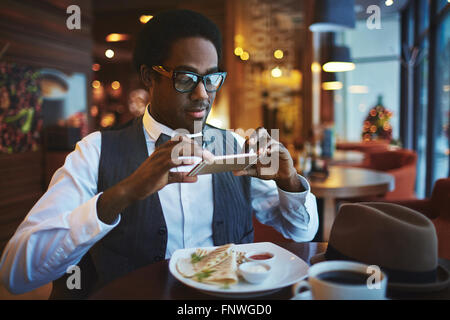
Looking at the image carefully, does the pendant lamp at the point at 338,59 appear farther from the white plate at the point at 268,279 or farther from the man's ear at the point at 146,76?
the white plate at the point at 268,279

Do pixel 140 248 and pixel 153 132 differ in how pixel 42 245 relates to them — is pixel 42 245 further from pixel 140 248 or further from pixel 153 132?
pixel 153 132

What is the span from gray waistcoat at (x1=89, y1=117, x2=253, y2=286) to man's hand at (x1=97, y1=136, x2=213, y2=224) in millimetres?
262

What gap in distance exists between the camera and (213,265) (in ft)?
3.11

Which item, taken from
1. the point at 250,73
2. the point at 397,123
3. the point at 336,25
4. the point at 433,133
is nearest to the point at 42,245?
the point at 336,25

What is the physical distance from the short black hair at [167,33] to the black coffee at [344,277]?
966mm

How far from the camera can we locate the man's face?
4.31ft

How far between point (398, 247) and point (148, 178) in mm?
639

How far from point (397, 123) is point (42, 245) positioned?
839 cm

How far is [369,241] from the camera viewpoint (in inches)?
32.6

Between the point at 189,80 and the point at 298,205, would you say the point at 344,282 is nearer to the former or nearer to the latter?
the point at 298,205

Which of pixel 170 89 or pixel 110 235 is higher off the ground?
pixel 170 89

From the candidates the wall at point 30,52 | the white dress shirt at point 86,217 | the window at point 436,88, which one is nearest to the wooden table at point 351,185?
the white dress shirt at point 86,217
